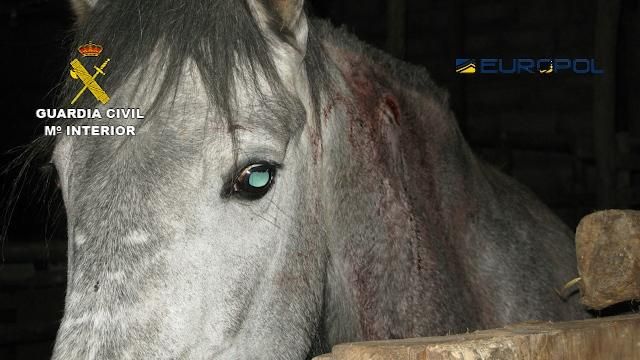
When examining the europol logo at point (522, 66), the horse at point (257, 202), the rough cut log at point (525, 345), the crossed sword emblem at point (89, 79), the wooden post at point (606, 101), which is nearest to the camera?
the rough cut log at point (525, 345)

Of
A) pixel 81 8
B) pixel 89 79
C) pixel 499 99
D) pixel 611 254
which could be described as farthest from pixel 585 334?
pixel 499 99

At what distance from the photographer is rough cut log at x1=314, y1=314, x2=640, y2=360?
133cm

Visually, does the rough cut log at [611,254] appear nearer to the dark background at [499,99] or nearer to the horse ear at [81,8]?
the horse ear at [81,8]

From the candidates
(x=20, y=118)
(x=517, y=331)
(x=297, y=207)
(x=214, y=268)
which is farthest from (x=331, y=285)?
(x=20, y=118)

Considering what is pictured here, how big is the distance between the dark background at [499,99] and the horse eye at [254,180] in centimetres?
294

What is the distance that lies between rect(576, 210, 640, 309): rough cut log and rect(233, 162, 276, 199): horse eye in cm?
87

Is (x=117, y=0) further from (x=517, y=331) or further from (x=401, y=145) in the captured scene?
(x=517, y=331)

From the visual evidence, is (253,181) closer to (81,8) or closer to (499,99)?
(81,8)

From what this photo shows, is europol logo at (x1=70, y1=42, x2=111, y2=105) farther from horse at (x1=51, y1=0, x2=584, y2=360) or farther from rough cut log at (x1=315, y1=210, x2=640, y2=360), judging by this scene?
rough cut log at (x1=315, y1=210, x2=640, y2=360)

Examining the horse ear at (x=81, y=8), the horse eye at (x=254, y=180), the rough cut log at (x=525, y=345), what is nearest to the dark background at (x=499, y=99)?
the horse ear at (x=81, y=8)

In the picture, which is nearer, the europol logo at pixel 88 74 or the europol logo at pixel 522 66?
the europol logo at pixel 88 74

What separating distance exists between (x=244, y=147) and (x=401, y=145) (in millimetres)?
874

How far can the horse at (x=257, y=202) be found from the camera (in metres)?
1.81

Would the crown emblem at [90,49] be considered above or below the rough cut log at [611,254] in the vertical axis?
above
